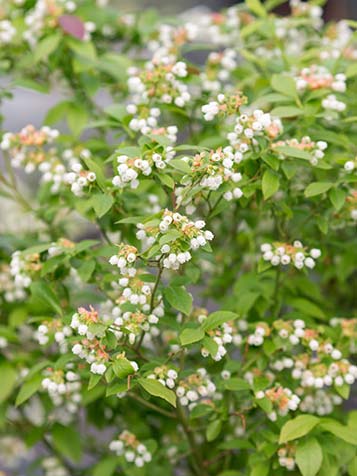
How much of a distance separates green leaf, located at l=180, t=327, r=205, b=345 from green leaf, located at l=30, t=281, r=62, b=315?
296mm

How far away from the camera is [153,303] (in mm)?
1303

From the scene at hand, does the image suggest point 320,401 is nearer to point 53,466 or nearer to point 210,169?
point 210,169

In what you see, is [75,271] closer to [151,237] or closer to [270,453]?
[151,237]

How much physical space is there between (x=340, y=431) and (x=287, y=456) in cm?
11

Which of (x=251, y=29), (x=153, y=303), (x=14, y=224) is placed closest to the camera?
(x=153, y=303)

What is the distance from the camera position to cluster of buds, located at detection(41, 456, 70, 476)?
6.45 ft

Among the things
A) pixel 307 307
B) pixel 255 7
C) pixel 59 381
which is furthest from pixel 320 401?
pixel 255 7

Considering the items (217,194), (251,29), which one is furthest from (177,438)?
(251,29)

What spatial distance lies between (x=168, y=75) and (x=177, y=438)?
87 cm

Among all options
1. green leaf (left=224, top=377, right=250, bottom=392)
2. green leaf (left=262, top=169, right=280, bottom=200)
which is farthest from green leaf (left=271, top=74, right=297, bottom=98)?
green leaf (left=224, top=377, right=250, bottom=392)

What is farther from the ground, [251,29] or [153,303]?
[251,29]

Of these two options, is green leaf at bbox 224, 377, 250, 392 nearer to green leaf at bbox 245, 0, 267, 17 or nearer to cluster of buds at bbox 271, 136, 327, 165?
cluster of buds at bbox 271, 136, 327, 165

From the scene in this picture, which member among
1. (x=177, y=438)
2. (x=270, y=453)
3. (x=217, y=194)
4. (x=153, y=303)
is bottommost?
(x=177, y=438)

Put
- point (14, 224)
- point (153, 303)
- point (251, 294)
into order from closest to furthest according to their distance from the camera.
Answer: point (153, 303), point (251, 294), point (14, 224)
